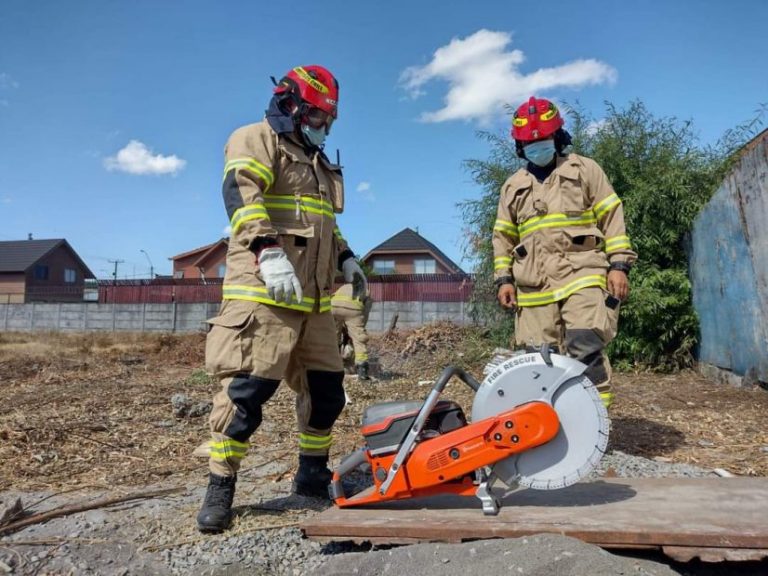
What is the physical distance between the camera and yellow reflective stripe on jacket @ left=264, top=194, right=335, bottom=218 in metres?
3.10

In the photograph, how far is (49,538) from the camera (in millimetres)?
2814

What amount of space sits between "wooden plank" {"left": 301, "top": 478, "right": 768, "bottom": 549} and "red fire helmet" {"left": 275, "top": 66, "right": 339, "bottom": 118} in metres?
2.04

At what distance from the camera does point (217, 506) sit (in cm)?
285

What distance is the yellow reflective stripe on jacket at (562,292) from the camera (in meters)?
3.71

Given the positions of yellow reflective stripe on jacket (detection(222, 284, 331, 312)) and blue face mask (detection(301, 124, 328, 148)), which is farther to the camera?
blue face mask (detection(301, 124, 328, 148))

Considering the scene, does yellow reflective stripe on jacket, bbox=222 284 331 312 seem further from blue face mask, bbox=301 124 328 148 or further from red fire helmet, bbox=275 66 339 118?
red fire helmet, bbox=275 66 339 118

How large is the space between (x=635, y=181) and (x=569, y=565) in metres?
7.73

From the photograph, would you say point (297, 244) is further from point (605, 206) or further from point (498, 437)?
Result: point (605, 206)

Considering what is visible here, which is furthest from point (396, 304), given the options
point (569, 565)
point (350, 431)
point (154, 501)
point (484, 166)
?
point (569, 565)

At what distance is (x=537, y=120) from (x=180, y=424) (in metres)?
4.14

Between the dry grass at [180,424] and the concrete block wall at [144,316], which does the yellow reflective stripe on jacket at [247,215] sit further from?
the concrete block wall at [144,316]

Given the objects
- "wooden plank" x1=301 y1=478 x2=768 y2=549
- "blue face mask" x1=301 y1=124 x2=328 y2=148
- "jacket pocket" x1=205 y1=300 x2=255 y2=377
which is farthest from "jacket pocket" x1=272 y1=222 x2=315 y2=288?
"wooden plank" x1=301 y1=478 x2=768 y2=549

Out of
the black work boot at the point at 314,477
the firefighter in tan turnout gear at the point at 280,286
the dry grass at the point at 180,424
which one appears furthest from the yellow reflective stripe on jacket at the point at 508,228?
the black work boot at the point at 314,477

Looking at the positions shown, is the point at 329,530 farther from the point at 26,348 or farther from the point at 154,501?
the point at 26,348
